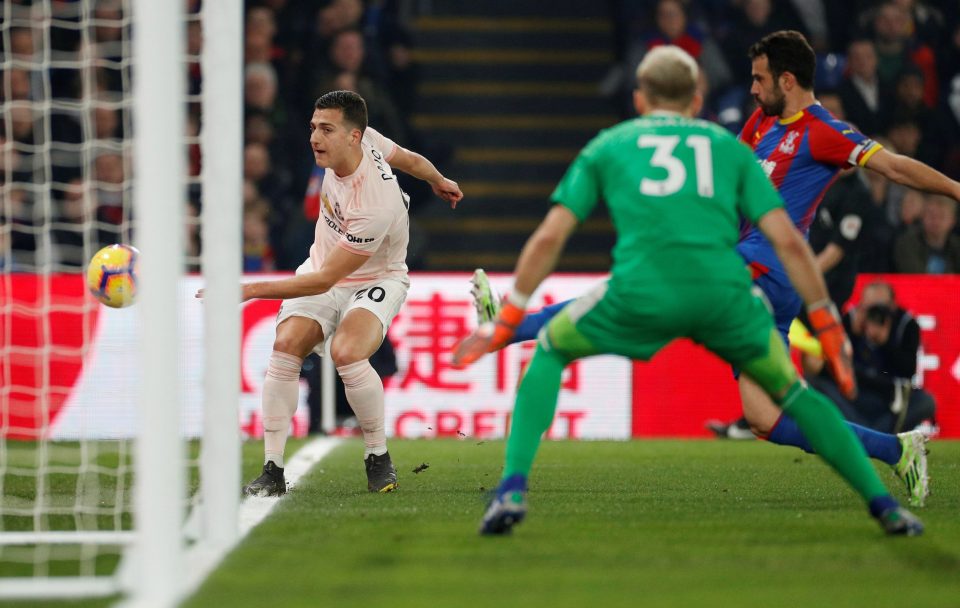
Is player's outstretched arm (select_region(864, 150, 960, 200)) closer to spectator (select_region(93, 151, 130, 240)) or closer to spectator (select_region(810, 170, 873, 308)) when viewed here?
spectator (select_region(810, 170, 873, 308))

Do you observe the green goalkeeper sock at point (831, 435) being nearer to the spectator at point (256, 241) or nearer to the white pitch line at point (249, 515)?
the white pitch line at point (249, 515)

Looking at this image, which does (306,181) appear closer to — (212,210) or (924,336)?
(924,336)

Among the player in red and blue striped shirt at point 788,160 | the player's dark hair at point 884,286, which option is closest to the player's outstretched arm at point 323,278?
the player in red and blue striped shirt at point 788,160

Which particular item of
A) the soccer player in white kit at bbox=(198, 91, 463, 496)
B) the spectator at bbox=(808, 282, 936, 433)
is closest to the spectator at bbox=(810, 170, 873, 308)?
the spectator at bbox=(808, 282, 936, 433)

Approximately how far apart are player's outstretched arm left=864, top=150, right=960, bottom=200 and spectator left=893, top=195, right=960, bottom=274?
6.78 meters

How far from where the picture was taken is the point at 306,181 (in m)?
13.4

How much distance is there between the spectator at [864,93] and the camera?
1327 cm

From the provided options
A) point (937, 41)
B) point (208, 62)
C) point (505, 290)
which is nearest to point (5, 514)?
point (208, 62)

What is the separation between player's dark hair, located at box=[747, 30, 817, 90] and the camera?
6.25 m

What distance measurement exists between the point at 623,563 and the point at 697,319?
2.89 feet

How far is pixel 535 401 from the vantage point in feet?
16.1

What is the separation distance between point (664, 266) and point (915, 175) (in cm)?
174

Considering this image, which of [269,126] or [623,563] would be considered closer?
[623,563]

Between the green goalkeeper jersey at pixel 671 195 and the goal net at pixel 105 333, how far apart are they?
1.27 m
